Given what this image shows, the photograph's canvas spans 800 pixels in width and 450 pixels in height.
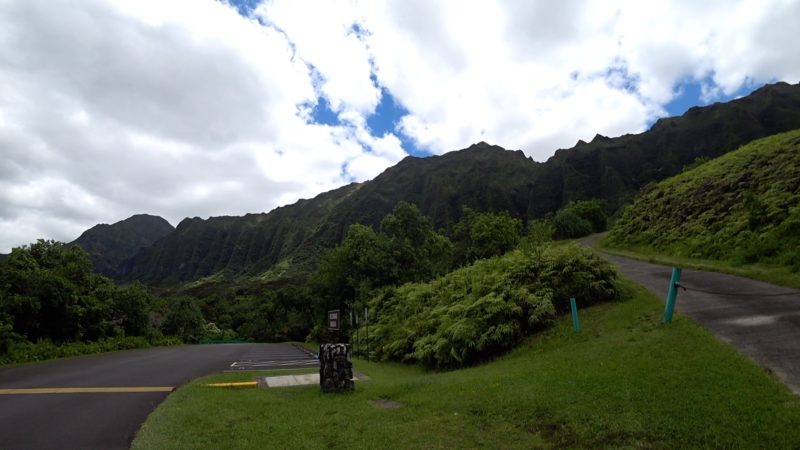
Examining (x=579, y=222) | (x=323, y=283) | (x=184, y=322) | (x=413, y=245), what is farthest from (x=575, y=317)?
(x=184, y=322)

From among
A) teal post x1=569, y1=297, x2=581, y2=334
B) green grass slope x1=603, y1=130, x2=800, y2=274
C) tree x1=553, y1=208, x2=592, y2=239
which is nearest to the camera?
teal post x1=569, y1=297, x2=581, y2=334

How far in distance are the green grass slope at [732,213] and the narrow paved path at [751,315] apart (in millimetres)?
2156

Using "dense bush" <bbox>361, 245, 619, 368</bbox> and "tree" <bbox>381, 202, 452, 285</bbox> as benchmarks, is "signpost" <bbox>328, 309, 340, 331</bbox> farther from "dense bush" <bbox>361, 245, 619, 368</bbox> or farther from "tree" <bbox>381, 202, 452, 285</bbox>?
"tree" <bbox>381, 202, 452, 285</bbox>

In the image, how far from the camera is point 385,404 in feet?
31.0

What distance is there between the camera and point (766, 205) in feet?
58.9

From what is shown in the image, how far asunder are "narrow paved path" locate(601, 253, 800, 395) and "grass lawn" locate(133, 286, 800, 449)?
36 centimetres

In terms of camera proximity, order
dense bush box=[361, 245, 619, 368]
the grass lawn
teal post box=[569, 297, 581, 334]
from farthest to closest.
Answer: dense bush box=[361, 245, 619, 368], teal post box=[569, 297, 581, 334], the grass lawn

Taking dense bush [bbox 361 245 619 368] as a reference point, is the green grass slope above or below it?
above

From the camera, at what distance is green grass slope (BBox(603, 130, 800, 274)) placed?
15672 mm

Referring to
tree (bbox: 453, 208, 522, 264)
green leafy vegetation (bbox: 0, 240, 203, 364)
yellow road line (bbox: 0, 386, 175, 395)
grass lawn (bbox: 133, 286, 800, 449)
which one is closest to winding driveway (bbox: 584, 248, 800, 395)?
grass lawn (bbox: 133, 286, 800, 449)

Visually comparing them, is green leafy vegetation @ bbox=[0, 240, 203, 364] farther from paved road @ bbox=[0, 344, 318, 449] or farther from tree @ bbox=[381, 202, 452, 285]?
tree @ bbox=[381, 202, 452, 285]

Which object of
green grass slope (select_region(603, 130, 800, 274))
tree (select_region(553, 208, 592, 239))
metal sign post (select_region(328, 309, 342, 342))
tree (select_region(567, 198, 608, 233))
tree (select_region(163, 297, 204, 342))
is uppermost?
tree (select_region(567, 198, 608, 233))

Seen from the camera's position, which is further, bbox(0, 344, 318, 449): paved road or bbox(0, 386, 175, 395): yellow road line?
bbox(0, 386, 175, 395): yellow road line

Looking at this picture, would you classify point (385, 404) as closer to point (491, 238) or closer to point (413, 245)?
point (491, 238)
